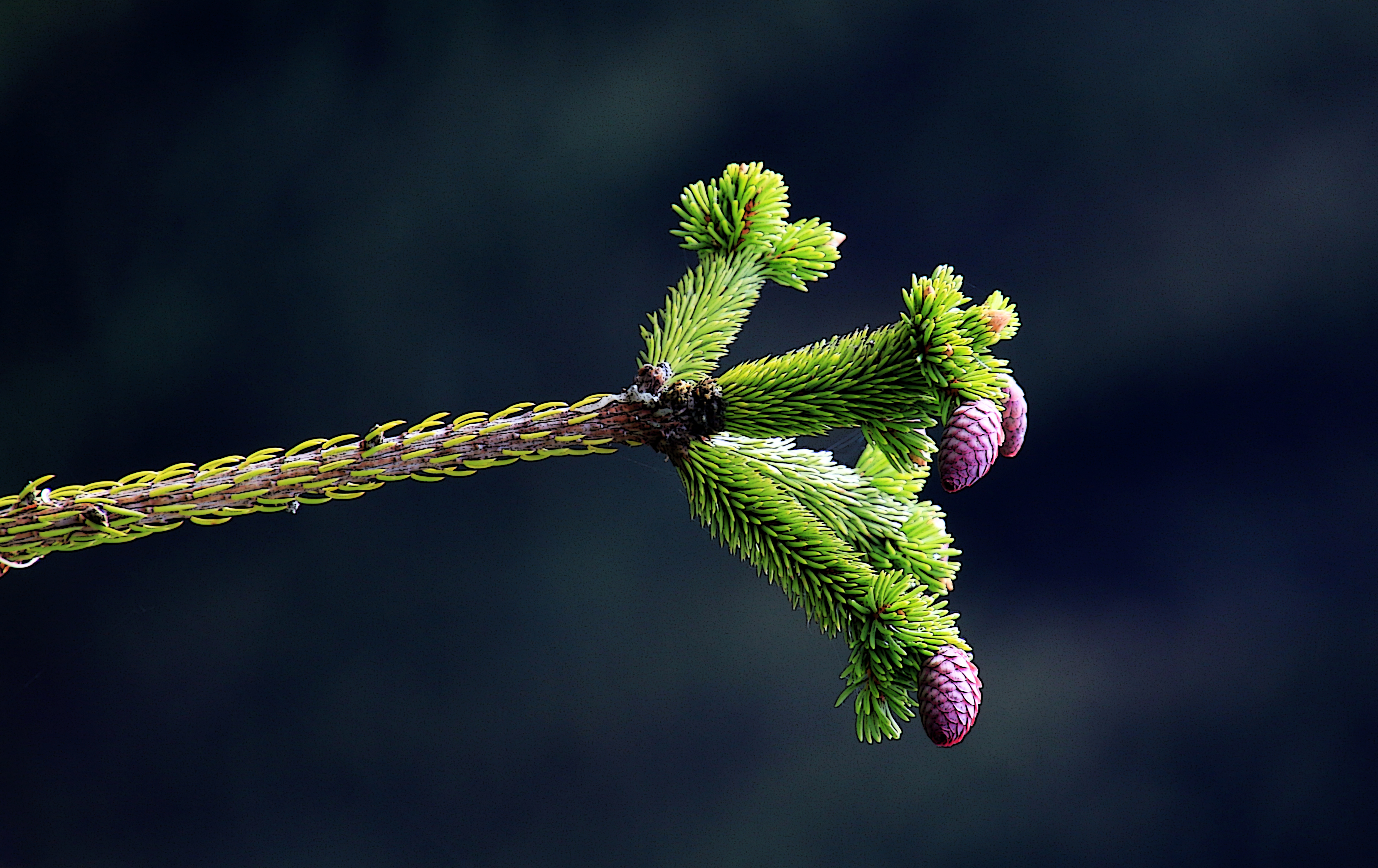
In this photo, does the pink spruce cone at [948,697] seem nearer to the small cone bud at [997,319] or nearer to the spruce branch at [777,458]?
the spruce branch at [777,458]

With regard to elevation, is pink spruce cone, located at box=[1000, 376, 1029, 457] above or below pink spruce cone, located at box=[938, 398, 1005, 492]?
above

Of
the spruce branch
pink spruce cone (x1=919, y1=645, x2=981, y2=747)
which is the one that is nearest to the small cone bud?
the spruce branch

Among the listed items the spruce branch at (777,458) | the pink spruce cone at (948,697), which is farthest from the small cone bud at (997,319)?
the pink spruce cone at (948,697)

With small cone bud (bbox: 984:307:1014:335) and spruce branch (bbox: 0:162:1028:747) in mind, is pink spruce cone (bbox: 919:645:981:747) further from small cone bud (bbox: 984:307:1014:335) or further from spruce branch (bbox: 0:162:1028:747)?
small cone bud (bbox: 984:307:1014:335)

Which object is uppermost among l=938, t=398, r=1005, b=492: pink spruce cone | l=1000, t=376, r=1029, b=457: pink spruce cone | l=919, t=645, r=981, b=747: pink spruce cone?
l=1000, t=376, r=1029, b=457: pink spruce cone

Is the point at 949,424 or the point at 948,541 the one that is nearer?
the point at 949,424

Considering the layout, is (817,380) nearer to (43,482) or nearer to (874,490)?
(874,490)

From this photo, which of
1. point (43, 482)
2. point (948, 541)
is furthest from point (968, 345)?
point (43, 482)
